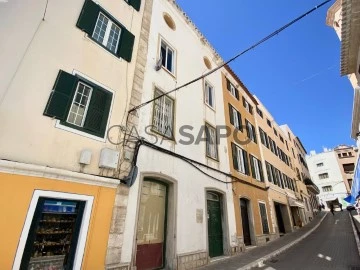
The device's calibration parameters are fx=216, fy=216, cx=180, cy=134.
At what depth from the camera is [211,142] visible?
11984 millimetres

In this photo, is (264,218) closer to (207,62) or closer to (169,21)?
(207,62)

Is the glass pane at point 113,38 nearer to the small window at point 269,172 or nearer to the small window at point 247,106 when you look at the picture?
the small window at point 247,106

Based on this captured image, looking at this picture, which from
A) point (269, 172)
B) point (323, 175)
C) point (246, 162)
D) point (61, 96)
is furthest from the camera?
point (323, 175)

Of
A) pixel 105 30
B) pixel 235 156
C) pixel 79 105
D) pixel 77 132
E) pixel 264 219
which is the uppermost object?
pixel 105 30

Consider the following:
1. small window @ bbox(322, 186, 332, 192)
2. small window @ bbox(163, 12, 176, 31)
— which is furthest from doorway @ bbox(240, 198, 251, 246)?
small window @ bbox(322, 186, 332, 192)

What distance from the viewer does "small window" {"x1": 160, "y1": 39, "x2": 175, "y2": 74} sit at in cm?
1058

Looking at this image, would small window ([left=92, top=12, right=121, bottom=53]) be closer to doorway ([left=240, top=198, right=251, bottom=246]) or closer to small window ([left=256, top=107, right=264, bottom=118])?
doorway ([left=240, top=198, right=251, bottom=246])

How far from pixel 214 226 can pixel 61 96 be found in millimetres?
8617

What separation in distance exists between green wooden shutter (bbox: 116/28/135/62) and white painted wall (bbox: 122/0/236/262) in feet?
3.20

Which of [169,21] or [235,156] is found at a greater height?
[169,21]

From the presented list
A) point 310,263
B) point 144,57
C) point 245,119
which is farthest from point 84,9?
point 245,119

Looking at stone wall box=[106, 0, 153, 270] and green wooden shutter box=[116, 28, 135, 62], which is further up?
green wooden shutter box=[116, 28, 135, 62]

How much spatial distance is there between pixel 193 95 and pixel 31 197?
8608 mm

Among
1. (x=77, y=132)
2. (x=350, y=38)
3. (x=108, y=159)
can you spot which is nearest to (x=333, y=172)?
(x=350, y=38)
